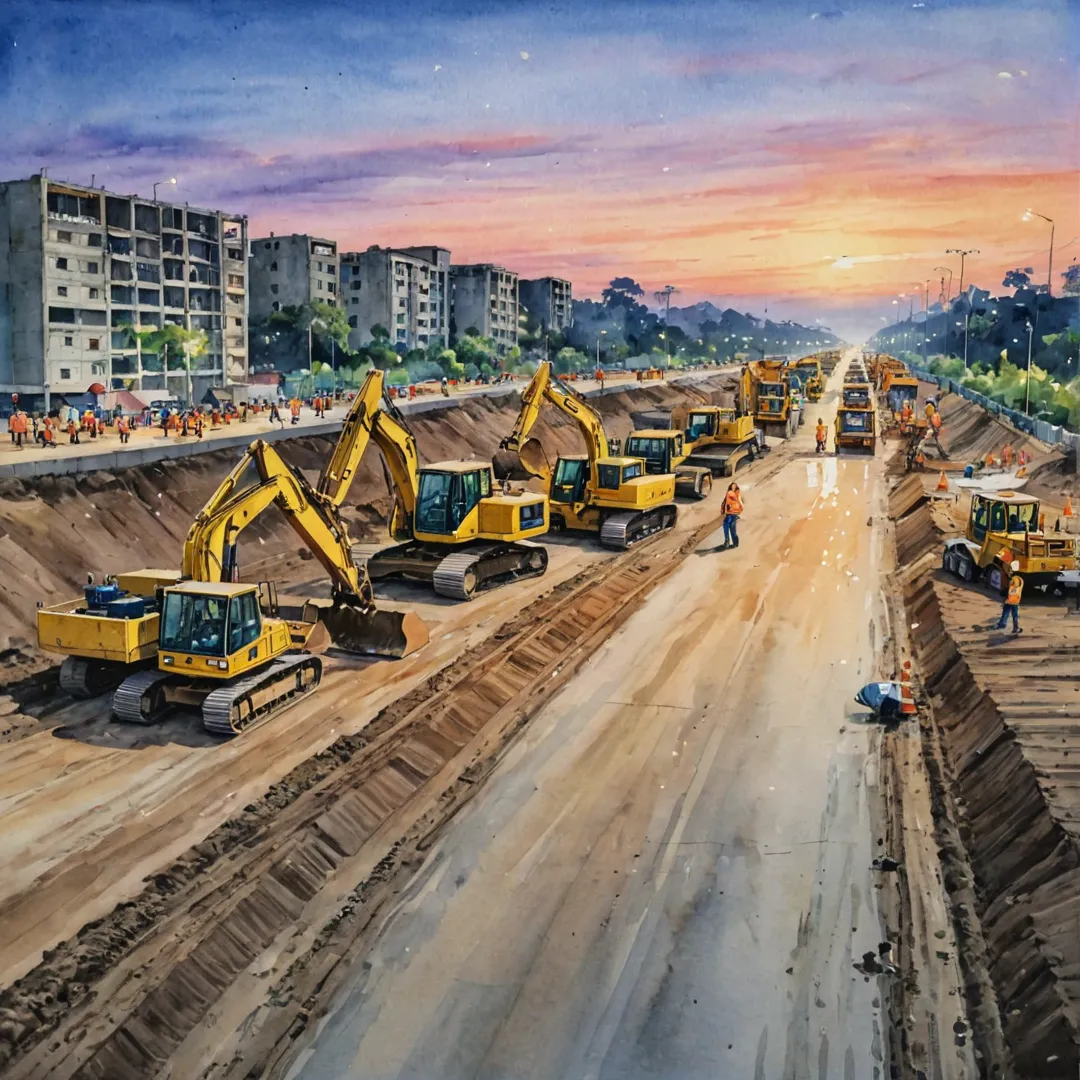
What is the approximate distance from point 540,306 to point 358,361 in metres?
61.4

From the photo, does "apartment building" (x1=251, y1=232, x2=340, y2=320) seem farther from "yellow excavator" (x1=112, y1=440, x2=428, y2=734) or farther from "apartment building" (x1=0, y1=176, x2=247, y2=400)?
"yellow excavator" (x1=112, y1=440, x2=428, y2=734)

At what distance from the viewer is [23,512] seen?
23359 mm

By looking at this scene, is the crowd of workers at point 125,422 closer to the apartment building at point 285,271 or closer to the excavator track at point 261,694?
the excavator track at point 261,694

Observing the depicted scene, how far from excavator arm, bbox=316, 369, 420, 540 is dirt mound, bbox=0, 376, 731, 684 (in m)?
3.85

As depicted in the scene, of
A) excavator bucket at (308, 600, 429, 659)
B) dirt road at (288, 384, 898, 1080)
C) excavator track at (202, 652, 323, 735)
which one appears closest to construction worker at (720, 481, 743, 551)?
dirt road at (288, 384, 898, 1080)

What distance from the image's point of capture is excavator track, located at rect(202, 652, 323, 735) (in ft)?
47.8

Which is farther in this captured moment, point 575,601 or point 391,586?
point 391,586

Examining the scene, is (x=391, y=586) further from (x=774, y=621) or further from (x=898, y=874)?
(x=898, y=874)

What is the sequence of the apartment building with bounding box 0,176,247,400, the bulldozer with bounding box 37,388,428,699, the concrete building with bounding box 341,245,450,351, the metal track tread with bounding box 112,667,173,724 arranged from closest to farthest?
the metal track tread with bounding box 112,667,173,724 → the bulldozer with bounding box 37,388,428,699 → the apartment building with bounding box 0,176,247,400 → the concrete building with bounding box 341,245,450,351

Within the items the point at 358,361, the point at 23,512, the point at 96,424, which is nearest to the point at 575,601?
the point at 23,512

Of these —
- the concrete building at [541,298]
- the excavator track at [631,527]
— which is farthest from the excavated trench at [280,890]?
the concrete building at [541,298]

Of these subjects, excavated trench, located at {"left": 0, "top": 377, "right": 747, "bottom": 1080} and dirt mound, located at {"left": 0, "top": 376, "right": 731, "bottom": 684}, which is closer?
excavated trench, located at {"left": 0, "top": 377, "right": 747, "bottom": 1080}

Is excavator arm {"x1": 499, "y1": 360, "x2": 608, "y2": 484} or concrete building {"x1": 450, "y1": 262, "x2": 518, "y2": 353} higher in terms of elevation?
concrete building {"x1": 450, "y1": 262, "x2": 518, "y2": 353}

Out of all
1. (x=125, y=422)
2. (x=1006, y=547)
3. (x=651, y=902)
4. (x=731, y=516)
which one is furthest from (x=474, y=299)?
(x=651, y=902)
